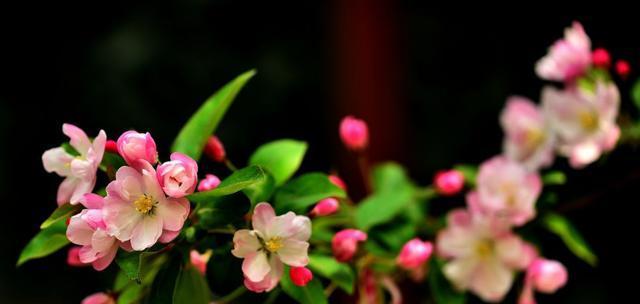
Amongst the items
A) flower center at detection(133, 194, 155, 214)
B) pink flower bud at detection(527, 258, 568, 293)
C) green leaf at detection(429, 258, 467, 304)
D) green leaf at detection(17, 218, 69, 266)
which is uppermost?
flower center at detection(133, 194, 155, 214)

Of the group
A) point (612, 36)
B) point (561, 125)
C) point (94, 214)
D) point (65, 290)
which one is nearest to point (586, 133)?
point (561, 125)

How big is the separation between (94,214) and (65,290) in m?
A: 1.42

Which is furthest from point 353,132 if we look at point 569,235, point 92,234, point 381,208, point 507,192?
point 92,234

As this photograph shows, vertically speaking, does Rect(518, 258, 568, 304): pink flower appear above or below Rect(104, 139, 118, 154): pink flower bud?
below

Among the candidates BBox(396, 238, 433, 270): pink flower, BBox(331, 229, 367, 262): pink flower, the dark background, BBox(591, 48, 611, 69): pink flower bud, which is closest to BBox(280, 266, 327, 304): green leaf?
BBox(331, 229, 367, 262): pink flower

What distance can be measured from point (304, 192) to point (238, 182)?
0.44ft

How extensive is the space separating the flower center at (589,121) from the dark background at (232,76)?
2.76 feet

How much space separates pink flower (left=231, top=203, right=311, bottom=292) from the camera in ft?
2.28

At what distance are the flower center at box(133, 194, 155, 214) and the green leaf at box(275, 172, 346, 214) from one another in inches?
5.9

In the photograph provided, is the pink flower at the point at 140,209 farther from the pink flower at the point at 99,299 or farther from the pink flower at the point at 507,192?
the pink flower at the point at 507,192

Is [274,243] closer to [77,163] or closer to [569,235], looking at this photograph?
[77,163]

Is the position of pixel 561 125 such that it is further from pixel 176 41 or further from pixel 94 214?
Answer: pixel 176 41

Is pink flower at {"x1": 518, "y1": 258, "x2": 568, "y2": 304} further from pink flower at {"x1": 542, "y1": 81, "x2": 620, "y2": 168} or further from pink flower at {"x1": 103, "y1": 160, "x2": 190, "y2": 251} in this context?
pink flower at {"x1": 103, "y1": 160, "x2": 190, "y2": 251}

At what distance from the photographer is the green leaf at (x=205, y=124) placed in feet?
2.68
